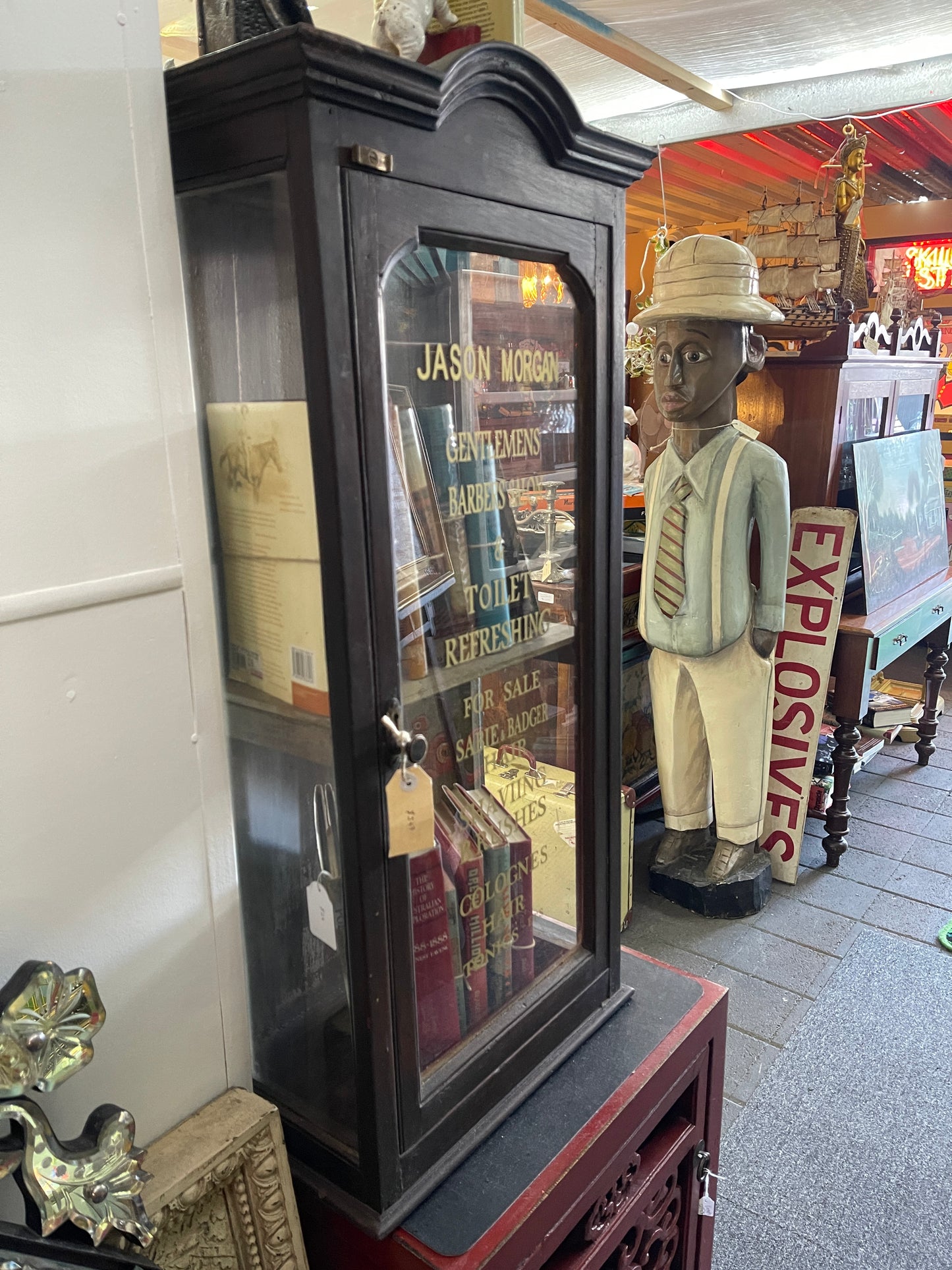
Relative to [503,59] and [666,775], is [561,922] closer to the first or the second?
[503,59]

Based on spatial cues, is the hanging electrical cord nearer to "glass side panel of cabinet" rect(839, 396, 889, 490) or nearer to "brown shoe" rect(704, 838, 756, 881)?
"glass side panel of cabinet" rect(839, 396, 889, 490)

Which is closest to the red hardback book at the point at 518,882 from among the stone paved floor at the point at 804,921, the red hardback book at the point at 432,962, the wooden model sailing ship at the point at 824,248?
the red hardback book at the point at 432,962

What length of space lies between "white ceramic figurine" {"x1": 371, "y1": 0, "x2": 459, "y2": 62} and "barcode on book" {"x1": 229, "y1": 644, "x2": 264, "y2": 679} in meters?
0.58

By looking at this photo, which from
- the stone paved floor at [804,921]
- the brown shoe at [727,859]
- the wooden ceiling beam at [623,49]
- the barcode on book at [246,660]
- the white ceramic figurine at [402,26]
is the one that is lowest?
the stone paved floor at [804,921]

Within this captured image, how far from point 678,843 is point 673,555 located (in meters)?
0.94

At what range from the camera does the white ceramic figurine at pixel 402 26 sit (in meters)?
0.85

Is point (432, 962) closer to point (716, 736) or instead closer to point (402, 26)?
point (402, 26)

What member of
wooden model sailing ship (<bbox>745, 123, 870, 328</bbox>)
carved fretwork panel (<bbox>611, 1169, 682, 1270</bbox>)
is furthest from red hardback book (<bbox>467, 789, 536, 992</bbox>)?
wooden model sailing ship (<bbox>745, 123, 870, 328</bbox>)

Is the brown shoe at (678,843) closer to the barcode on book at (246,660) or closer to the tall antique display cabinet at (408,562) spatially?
the tall antique display cabinet at (408,562)

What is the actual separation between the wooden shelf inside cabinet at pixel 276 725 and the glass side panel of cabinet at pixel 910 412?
3274mm

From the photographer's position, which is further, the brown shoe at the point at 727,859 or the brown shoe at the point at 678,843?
the brown shoe at the point at 678,843

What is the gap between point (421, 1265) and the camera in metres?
0.88

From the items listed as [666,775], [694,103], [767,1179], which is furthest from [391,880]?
[694,103]

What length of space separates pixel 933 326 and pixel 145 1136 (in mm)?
4163
